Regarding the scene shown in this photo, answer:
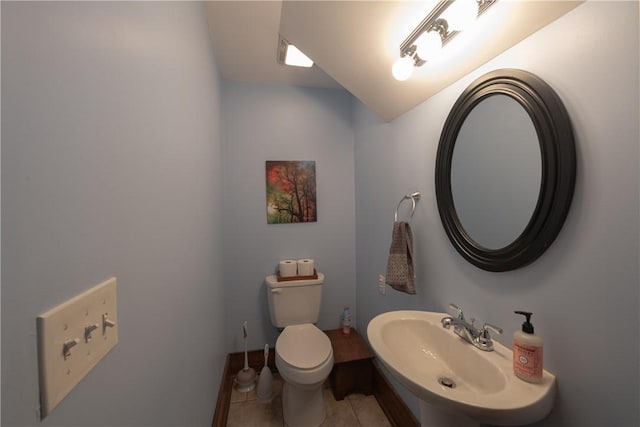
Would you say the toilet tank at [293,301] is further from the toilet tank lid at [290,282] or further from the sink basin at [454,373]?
the sink basin at [454,373]

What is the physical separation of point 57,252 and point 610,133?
3.84ft

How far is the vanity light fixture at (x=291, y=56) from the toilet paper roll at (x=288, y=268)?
146 centimetres

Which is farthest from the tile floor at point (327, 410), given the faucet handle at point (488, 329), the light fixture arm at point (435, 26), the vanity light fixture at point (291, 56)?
the vanity light fixture at point (291, 56)

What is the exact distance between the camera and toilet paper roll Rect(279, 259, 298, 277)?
1890 millimetres

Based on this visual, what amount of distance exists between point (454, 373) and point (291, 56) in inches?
77.6

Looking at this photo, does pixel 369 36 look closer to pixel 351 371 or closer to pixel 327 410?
pixel 351 371

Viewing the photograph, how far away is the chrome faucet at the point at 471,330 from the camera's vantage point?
2.84 feet

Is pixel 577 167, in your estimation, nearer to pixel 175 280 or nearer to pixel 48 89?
pixel 48 89

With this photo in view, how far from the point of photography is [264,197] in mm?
1975

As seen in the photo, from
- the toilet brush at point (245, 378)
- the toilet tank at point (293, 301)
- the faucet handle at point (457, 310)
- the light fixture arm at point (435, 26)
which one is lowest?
the toilet brush at point (245, 378)

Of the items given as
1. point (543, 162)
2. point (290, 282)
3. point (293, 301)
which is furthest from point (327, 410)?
point (543, 162)

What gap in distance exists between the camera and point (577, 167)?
673 millimetres

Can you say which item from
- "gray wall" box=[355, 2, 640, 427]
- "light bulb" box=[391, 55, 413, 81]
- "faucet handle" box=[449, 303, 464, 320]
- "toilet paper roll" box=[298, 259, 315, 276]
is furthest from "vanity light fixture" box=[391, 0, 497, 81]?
"toilet paper roll" box=[298, 259, 315, 276]

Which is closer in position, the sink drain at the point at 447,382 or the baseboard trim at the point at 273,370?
the sink drain at the point at 447,382
